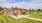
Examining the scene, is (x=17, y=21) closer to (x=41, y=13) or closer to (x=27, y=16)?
(x=27, y=16)

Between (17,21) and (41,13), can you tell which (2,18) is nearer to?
(17,21)

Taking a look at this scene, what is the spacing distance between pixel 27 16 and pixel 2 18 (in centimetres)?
57

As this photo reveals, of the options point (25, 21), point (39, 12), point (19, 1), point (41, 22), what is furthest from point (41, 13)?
point (19, 1)

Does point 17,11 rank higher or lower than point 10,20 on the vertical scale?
higher

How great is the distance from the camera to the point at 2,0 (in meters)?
2.43

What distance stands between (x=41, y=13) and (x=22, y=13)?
1.40ft

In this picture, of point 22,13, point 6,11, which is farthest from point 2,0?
point 22,13

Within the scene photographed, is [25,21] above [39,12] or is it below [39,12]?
below

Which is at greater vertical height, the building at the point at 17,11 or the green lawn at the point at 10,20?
the building at the point at 17,11

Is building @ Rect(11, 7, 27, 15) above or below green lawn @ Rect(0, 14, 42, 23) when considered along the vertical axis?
above

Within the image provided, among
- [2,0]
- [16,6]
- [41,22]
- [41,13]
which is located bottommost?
[41,22]

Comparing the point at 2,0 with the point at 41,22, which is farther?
the point at 2,0

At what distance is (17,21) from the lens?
233 centimetres

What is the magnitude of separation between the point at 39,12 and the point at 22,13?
1.24ft
